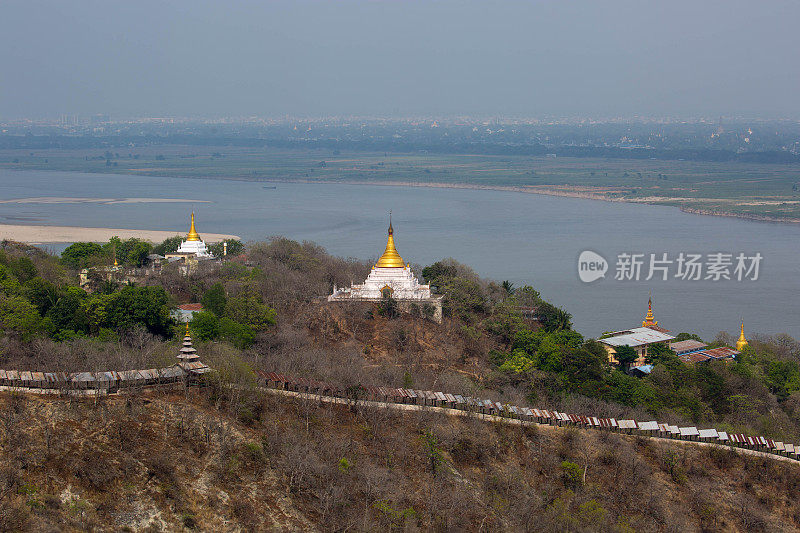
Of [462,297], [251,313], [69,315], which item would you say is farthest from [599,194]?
[69,315]

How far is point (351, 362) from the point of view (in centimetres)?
2483

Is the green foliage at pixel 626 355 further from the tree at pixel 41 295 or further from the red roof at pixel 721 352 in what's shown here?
the tree at pixel 41 295

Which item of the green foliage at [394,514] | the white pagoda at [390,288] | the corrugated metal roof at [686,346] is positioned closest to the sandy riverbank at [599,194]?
the corrugated metal roof at [686,346]

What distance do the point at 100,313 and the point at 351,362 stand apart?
252 inches

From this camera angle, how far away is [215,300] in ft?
94.1

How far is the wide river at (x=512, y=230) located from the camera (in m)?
39.8

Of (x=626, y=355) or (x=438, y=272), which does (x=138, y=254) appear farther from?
(x=626, y=355)

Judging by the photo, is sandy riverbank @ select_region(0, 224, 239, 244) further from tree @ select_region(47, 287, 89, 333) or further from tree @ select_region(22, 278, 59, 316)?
tree @ select_region(47, 287, 89, 333)

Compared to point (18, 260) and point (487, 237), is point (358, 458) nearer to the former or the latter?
point (18, 260)

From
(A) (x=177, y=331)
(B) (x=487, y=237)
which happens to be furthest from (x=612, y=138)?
(A) (x=177, y=331)

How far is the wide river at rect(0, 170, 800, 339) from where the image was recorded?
39750mm

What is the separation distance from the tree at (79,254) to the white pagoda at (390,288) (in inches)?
389

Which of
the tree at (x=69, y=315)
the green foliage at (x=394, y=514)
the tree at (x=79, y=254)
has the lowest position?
the green foliage at (x=394, y=514)

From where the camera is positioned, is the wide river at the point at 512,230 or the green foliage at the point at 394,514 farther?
the wide river at the point at 512,230
